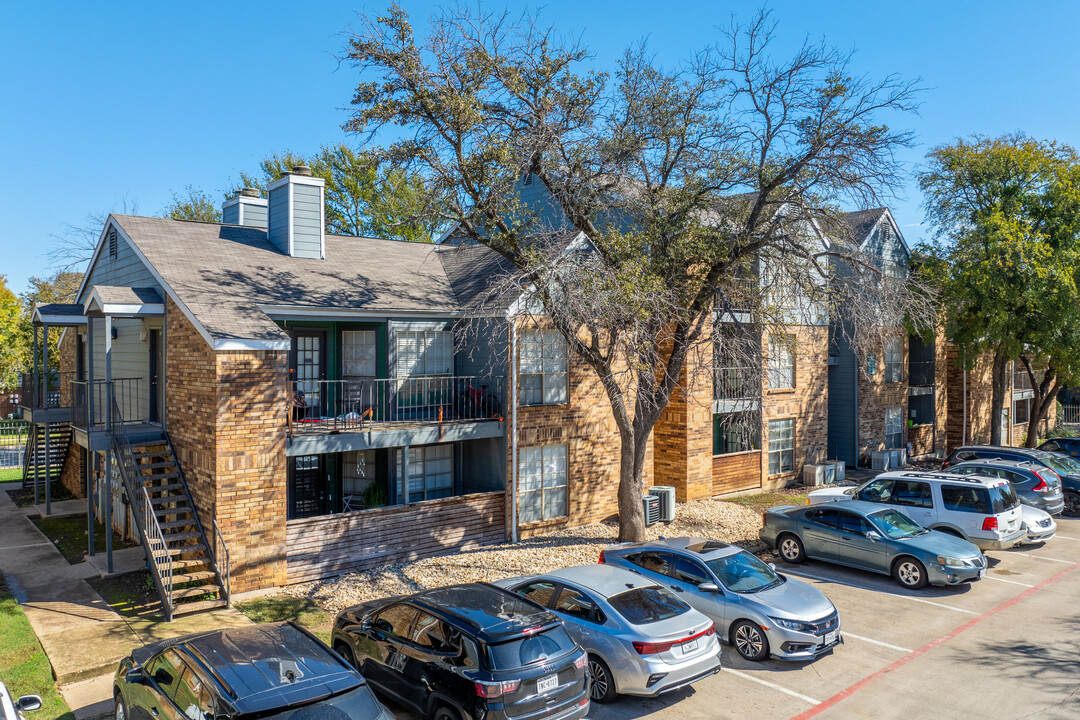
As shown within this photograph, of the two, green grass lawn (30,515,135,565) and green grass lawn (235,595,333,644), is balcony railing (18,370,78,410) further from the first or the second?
green grass lawn (235,595,333,644)

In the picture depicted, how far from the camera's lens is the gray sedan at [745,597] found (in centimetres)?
976

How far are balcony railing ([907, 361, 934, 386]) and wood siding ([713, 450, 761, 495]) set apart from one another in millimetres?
11280

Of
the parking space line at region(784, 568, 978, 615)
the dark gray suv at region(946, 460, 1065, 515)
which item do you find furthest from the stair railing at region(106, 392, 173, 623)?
the dark gray suv at region(946, 460, 1065, 515)

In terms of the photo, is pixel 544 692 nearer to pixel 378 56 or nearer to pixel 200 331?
pixel 200 331

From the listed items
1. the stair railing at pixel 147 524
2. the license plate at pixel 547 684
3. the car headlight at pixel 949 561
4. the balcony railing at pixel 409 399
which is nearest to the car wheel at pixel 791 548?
the car headlight at pixel 949 561

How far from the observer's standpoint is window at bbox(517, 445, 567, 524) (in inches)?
671

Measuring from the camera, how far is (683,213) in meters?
15.0

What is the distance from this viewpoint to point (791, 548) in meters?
15.2

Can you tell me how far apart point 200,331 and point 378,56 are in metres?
6.15

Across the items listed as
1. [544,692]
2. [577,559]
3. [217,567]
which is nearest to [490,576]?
[577,559]

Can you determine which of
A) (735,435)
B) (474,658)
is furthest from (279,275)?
(735,435)

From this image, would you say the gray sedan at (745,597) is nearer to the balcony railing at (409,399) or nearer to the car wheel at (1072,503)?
the balcony railing at (409,399)

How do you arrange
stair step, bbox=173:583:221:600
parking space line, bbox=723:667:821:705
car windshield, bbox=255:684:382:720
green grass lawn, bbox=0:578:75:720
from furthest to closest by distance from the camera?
stair step, bbox=173:583:221:600, parking space line, bbox=723:667:821:705, green grass lawn, bbox=0:578:75:720, car windshield, bbox=255:684:382:720

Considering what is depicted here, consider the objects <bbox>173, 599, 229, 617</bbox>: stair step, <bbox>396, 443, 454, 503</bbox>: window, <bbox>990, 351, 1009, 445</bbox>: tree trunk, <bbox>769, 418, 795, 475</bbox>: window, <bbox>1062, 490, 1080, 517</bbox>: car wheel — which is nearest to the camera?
<bbox>173, 599, 229, 617</bbox>: stair step
